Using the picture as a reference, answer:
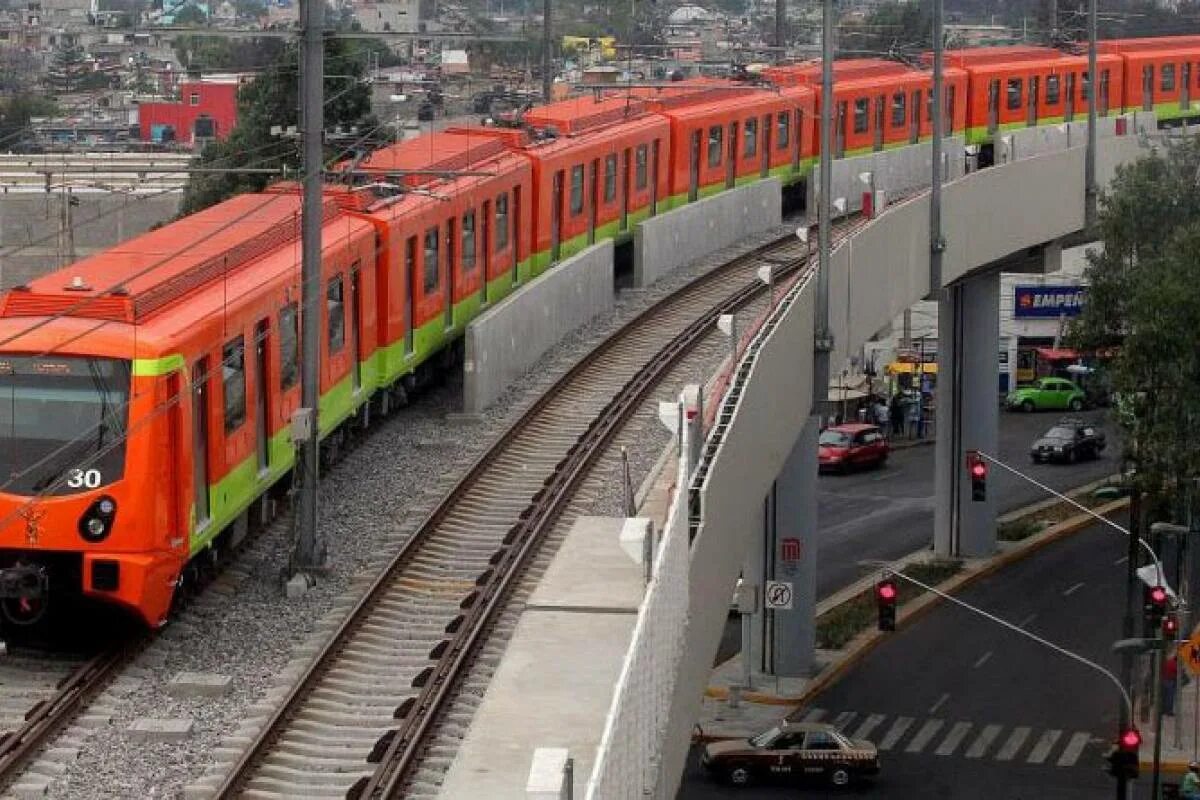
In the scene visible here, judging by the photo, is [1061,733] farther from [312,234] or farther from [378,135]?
[378,135]

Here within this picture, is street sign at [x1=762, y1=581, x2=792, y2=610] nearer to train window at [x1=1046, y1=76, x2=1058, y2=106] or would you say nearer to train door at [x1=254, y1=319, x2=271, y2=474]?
train door at [x1=254, y1=319, x2=271, y2=474]

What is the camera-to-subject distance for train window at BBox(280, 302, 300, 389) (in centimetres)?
2352

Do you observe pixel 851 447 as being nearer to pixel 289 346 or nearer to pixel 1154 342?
pixel 1154 342

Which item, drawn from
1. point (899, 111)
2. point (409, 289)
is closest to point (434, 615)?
point (409, 289)

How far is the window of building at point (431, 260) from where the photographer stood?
3017 centimetres

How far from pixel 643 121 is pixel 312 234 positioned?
21171 mm

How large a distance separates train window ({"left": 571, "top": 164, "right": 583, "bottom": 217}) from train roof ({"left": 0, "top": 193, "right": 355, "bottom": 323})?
10.6 metres

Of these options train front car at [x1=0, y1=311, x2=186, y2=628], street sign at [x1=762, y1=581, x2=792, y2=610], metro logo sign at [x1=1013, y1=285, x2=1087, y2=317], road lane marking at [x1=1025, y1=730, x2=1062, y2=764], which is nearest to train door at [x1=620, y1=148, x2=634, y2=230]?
street sign at [x1=762, y1=581, x2=792, y2=610]

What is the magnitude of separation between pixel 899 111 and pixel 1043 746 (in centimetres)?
2323

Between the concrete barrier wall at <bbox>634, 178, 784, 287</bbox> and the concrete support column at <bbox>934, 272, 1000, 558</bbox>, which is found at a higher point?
the concrete barrier wall at <bbox>634, 178, 784, 287</bbox>

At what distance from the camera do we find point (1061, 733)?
3681 centimetres

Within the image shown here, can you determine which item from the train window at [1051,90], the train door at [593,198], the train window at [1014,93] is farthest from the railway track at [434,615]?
the train window at [1051,90]

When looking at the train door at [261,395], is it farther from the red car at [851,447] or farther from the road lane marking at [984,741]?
the red car at [851,447]

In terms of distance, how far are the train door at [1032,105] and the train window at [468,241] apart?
103 feet
